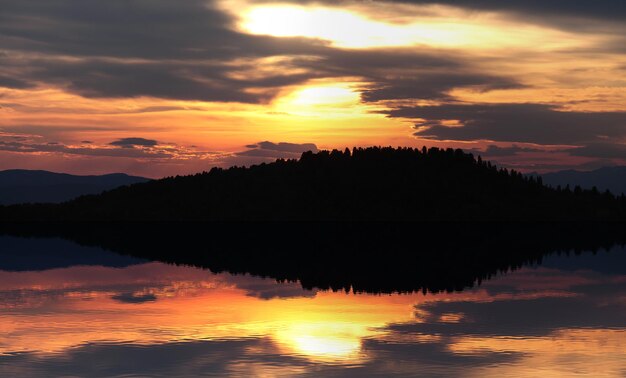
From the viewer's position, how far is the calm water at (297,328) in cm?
4425

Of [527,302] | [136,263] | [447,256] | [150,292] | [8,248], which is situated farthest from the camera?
[8,248]

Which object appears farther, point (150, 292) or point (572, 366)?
point (150, 292)

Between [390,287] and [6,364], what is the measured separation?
163 ft

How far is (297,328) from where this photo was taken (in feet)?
193

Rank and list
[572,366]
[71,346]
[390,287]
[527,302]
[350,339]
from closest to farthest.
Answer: [572,366] → [71,346] → [350,339] → [527,302] → [390,287]

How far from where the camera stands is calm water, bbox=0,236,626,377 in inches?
1742

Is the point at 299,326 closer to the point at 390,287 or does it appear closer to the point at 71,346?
the point at 71,346

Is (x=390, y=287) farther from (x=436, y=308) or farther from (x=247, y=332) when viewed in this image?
(x=247, y=332)

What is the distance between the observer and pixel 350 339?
2133 inches

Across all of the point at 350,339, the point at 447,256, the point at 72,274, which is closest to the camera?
the point at 350,339

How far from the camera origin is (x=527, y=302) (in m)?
75.9

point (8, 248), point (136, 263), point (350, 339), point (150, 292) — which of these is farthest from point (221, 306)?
point (8, 248)

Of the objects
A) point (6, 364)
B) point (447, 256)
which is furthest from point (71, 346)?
point (447, 256)

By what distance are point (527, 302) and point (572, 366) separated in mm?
32005
